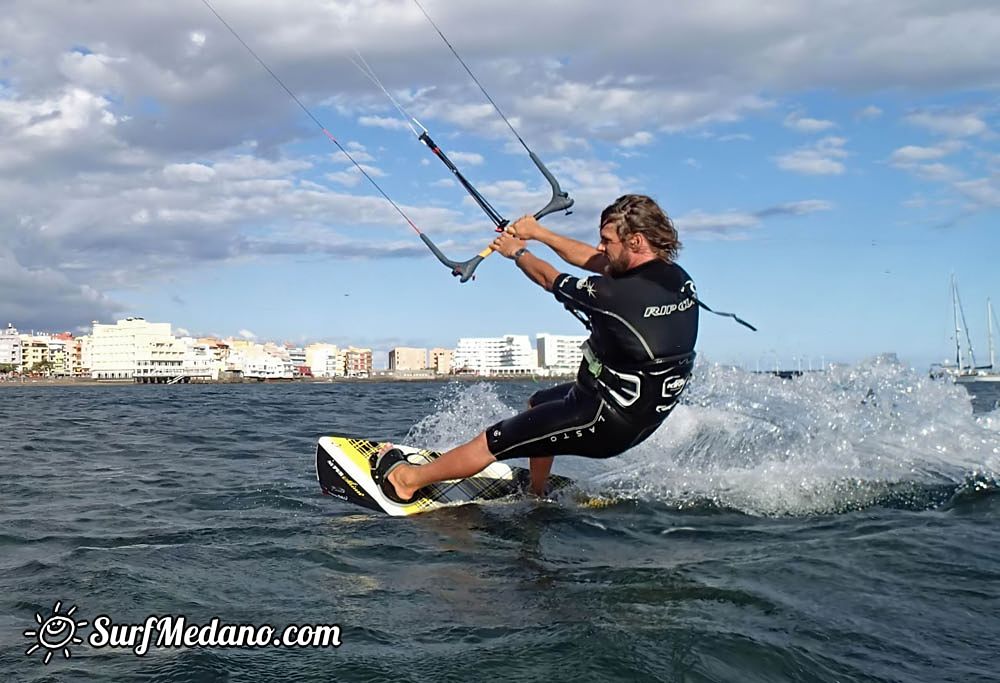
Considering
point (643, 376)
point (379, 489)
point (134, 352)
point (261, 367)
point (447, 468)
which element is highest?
point (134, 352)

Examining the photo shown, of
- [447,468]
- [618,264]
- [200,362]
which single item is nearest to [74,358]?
[200,362]

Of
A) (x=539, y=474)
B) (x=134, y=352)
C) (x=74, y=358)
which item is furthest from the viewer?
(x=74, y=358)

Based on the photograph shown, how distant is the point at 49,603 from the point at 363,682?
191cm

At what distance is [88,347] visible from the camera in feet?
614

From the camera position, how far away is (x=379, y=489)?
6848 millimetres

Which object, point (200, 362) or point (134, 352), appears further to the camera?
point (200, 362)

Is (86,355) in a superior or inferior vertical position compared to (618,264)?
superior

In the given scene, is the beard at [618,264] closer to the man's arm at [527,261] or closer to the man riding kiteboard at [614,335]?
the man riding kiteboard at [614,335]

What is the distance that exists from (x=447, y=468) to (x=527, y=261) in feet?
5.43

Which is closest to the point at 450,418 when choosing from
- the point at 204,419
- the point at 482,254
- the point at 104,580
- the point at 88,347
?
the point at 482,254

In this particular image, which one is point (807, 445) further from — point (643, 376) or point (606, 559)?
point (606, 559)

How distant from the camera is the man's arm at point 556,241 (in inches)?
233

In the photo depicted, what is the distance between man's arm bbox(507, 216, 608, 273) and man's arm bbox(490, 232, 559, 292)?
0.07m

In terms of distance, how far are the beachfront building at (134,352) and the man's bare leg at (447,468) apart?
171052mm
